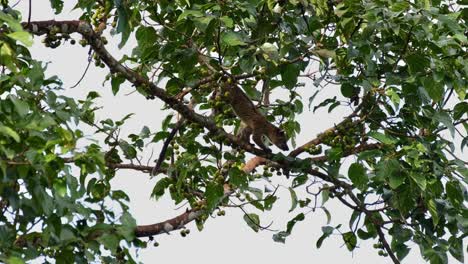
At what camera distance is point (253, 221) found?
5492 millimetres

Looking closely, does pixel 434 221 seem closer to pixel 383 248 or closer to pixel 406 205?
pixel 406 205

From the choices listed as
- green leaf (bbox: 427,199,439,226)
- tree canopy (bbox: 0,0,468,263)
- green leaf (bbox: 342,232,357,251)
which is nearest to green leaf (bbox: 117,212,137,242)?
tree canopy (bbox: 0,0,468,263)

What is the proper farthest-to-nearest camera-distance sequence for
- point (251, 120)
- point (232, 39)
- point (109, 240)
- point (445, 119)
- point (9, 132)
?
point (251, 120) < point (445, 119) < point (232, 39) < point (109, 240) < point (9, 132)

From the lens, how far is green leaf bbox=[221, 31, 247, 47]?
169 inches

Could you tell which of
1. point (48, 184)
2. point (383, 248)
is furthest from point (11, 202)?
point (383, 248)

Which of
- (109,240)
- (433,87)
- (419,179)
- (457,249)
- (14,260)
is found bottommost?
(14,260)

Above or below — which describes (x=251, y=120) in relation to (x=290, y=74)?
above

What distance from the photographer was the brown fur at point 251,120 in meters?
5.24

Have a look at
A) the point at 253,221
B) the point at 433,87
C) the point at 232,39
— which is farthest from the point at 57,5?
the point at 433,87

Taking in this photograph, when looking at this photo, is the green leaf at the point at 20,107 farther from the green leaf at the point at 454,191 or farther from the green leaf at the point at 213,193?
the green leaf at the point at 454,191

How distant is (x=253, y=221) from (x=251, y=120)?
0.62 meters

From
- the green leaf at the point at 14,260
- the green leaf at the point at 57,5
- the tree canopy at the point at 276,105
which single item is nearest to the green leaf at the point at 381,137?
the tree canopy at the point at 276,105

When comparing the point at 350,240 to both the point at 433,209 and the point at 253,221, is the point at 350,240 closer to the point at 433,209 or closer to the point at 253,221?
the point at 253,221

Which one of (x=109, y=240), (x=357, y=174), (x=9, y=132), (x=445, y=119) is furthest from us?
(x=357, y=174)
